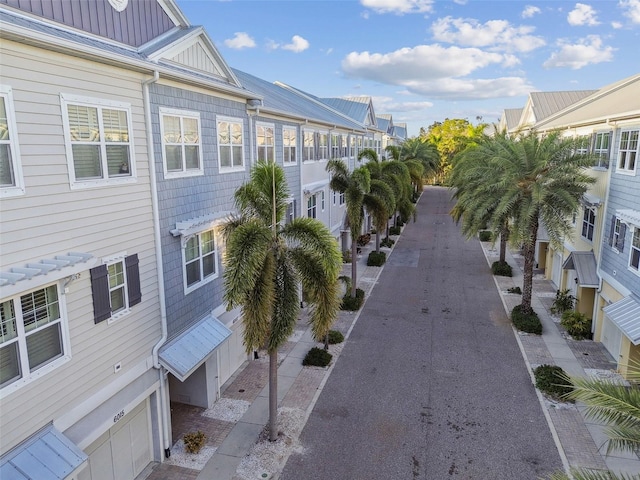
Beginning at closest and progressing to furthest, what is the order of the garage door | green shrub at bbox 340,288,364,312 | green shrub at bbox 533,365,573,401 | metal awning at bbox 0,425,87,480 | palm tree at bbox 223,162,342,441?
metal awning at bbox 0,425,87,480 < the garage door < palm tree at bbox 223,162,342,441 < green shrub at bbox 533,365,573,401 < green shrub at bbox 340,288,364,312

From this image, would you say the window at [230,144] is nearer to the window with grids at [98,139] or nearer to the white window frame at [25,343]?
the window with grids at [98,139]

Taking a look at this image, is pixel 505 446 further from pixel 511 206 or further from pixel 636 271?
pixel 511 206

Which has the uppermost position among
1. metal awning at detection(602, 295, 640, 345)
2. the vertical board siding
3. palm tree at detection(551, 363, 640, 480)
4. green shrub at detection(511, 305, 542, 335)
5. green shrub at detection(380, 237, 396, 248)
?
the vertical board siding

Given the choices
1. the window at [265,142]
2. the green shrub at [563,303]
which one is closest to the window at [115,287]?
the window at [265,142]

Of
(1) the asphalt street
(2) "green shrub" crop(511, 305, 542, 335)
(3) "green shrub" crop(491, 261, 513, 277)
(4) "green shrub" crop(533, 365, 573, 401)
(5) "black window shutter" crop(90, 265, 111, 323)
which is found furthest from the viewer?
(3) "green shrub" crop(491, 261, 513, 277)

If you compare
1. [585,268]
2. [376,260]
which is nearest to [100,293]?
[585,268]

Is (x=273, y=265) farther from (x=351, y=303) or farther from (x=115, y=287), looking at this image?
(x=351, y=303)

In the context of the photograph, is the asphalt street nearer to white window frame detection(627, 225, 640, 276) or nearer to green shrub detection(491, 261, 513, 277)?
green shrub detection(491, 261, 513, 277)

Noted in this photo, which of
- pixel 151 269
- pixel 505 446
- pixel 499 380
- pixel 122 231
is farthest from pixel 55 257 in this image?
pixel 499 380

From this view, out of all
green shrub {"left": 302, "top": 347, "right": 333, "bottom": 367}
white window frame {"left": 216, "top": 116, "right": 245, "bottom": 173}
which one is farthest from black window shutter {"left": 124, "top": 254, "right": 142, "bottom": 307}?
green shrub {"left": 302, "top": 347, "right": 333, "bottom": 367}
